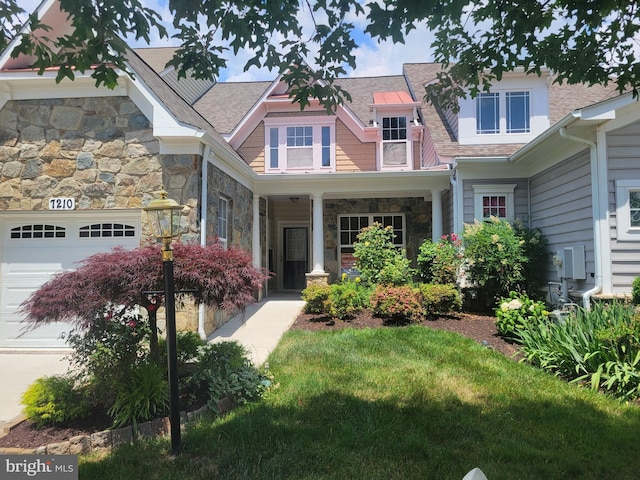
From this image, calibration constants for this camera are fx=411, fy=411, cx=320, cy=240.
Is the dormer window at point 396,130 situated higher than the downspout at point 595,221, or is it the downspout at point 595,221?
the dormer window at point 396,130

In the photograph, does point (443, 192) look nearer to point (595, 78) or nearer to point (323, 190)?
point (323, 190)

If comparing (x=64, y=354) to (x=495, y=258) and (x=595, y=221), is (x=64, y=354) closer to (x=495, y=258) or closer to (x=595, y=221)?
(x=495, y=258)

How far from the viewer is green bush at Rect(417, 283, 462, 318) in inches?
299

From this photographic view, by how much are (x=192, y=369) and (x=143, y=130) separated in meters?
4.11

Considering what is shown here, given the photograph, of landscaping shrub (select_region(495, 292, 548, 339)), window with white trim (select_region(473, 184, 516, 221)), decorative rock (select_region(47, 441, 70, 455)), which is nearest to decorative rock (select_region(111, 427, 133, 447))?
decorative rock (select_region(47, 441, 70, 455))

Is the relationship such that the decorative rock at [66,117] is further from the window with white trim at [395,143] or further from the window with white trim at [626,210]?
the window with white trim at [626,210]

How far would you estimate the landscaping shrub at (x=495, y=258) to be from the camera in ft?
25.6

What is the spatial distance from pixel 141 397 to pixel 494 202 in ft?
26.7

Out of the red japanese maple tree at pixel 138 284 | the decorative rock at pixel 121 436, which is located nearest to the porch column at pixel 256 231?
the red japanese maple tree at pixel 138 284

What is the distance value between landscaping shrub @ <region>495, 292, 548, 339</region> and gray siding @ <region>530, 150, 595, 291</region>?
1.38 meters

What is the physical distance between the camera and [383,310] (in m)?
7.28

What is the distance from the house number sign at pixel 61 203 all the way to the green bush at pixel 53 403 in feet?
12.5

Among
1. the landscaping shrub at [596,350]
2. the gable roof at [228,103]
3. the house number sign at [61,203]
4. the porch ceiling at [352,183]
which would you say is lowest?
the landscaping shrub at [596,350]

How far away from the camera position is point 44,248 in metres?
6.89
